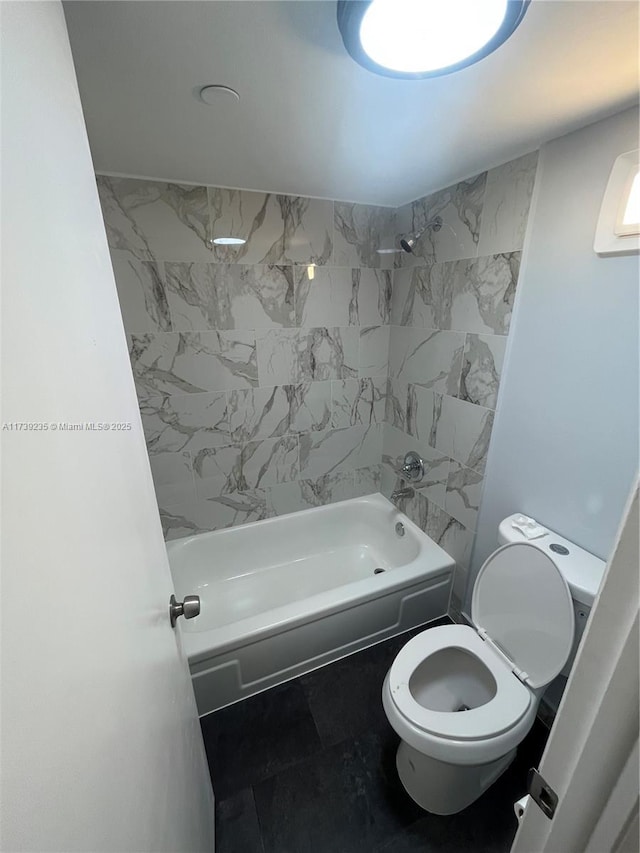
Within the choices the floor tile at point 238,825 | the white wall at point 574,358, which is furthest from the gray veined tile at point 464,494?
the floor tile at point 238,825

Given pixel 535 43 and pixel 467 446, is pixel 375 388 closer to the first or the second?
pixel 467 446

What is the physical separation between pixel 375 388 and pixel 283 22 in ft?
5.57

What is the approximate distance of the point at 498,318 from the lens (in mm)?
1378

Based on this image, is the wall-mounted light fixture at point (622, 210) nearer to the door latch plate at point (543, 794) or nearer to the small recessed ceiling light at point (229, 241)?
the door latch plate at point (543, 794)

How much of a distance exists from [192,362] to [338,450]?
107 centimetres

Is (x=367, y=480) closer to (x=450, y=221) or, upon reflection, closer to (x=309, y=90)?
(x=450, y=221)

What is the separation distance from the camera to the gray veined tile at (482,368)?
140 cm

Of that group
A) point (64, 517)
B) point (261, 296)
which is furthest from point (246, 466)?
point (64, 517)

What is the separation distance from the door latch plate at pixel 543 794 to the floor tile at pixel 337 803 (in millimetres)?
1051

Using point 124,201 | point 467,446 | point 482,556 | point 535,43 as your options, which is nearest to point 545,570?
point 482,556

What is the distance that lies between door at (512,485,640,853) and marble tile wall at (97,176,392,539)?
1.75 m

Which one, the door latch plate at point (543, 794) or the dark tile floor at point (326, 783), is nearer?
the door latch plate at point (543, 794)

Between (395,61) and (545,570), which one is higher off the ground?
(395,61)

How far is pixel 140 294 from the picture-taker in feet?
5.26
